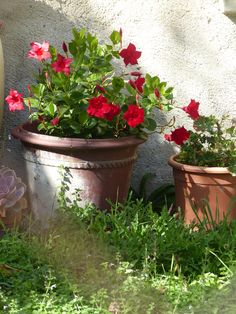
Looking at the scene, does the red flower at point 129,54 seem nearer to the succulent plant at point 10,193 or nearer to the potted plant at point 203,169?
the potted plant at point 203,169

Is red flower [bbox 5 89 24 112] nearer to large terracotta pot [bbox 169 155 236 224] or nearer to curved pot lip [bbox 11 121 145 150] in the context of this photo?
curved pot lip [bbox 11 121 145 150]

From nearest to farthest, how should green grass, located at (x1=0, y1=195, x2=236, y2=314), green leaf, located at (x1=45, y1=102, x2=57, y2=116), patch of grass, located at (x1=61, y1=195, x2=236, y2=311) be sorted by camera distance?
green grass, located at (x1=0, y1=195, x2=236, y2=314)
patch of grass, located at (x1=61, y1=195, x2=236, y2=311)
green leaf, located at (x1=45, y1=102, x2=57, y2=116)

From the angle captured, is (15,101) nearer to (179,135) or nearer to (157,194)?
(179,135)

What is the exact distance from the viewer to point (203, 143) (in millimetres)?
4391

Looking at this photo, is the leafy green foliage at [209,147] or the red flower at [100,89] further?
the leafy green foliage at [209,147]

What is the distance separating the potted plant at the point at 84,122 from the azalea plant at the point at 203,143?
7.0 inches

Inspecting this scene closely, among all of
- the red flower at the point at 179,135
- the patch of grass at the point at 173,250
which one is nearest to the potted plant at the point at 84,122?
the red flower at the point at 179,135

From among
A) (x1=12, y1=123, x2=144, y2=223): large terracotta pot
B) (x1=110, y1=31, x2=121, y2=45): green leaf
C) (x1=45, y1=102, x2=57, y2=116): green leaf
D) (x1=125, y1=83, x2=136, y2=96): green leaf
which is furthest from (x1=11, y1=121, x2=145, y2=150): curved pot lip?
(x1=110, y1=31, x2=121, y2=45): green leaf

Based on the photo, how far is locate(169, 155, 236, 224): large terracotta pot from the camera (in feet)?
13.6

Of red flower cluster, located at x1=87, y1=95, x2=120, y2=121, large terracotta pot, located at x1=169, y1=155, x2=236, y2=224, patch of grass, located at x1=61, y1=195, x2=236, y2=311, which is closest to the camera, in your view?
patch of grass, located at x1=61, y1=195, x2=236, y2=311

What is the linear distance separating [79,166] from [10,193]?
1.25 feet

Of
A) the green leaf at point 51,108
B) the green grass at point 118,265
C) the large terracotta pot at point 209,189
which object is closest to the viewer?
the green grass at point 118,265

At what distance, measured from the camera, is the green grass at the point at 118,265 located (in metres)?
3.09

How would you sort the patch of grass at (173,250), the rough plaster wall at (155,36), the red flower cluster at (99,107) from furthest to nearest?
the rough plaster wall at (155,36) → the red flower cluster at (99,107) → the patch of grass at (173,250)
